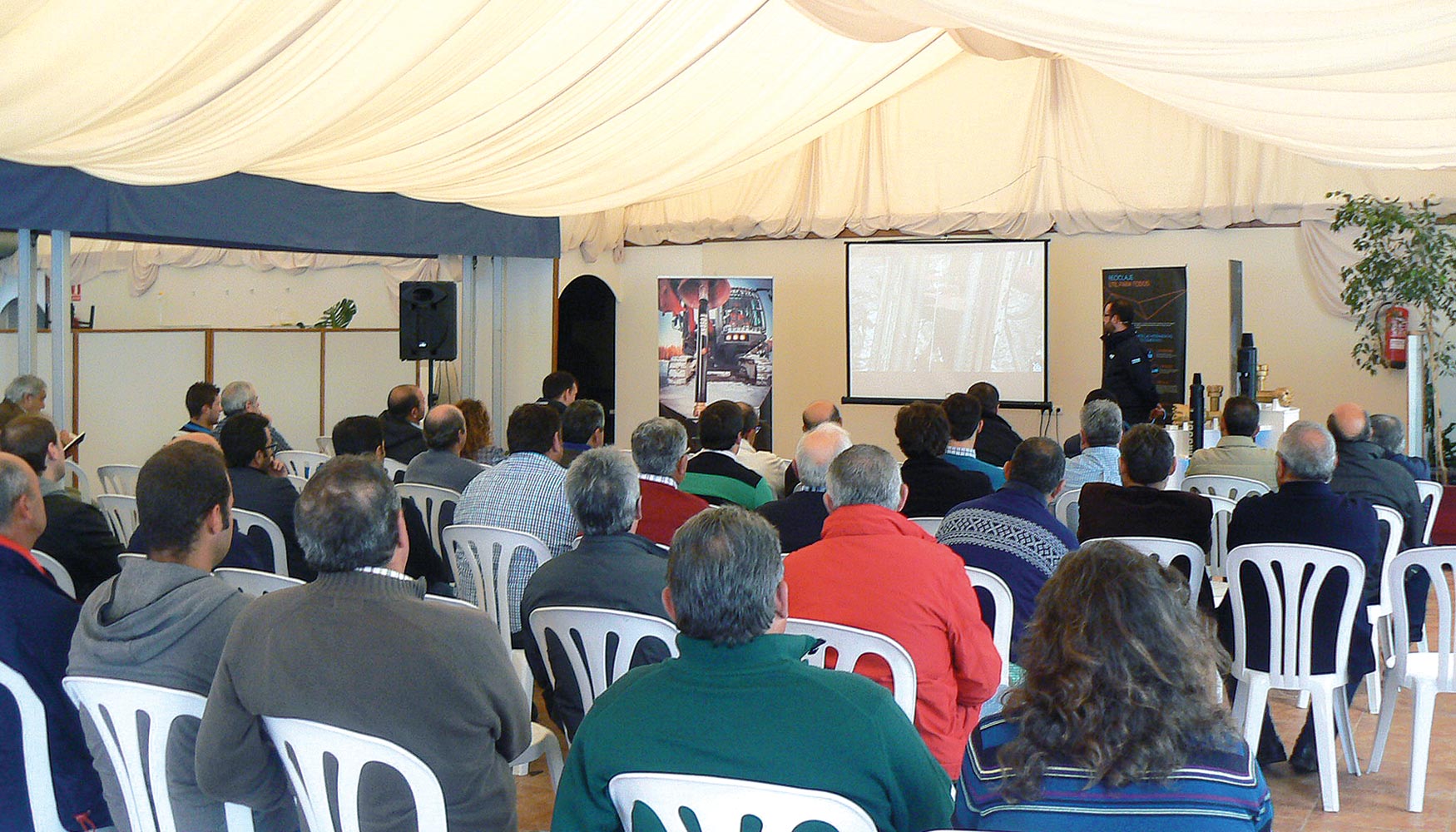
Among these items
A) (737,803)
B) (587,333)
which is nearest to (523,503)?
(737,803)

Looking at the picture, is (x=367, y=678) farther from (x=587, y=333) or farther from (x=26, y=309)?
(x=587, y=333)

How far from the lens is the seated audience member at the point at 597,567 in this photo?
3068mm

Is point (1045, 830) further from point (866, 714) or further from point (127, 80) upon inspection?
point (127, 80)

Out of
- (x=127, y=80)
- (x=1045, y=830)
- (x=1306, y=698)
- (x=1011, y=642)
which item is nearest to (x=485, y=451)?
(x=127, y=80)

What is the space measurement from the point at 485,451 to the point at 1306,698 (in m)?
3.81

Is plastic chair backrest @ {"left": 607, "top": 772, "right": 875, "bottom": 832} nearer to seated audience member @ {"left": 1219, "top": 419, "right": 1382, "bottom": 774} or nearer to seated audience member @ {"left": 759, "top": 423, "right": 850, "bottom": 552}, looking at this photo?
seated audience member @ {"left": 759, "top": 423, "right": 850, "bottom": 552}

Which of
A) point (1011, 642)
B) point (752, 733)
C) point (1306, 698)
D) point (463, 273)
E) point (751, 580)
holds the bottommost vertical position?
point (1306, 698)

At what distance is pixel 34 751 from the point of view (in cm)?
254

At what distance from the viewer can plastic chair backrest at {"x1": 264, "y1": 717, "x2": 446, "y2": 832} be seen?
2.01 metres

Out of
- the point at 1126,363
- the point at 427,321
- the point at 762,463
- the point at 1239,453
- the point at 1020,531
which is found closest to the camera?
the point at 1020,531

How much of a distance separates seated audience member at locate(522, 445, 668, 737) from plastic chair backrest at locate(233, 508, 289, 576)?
1544mm

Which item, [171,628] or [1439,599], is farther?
[1439,599]

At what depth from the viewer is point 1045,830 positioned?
5.56 feet

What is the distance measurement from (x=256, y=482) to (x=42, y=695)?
196cm
